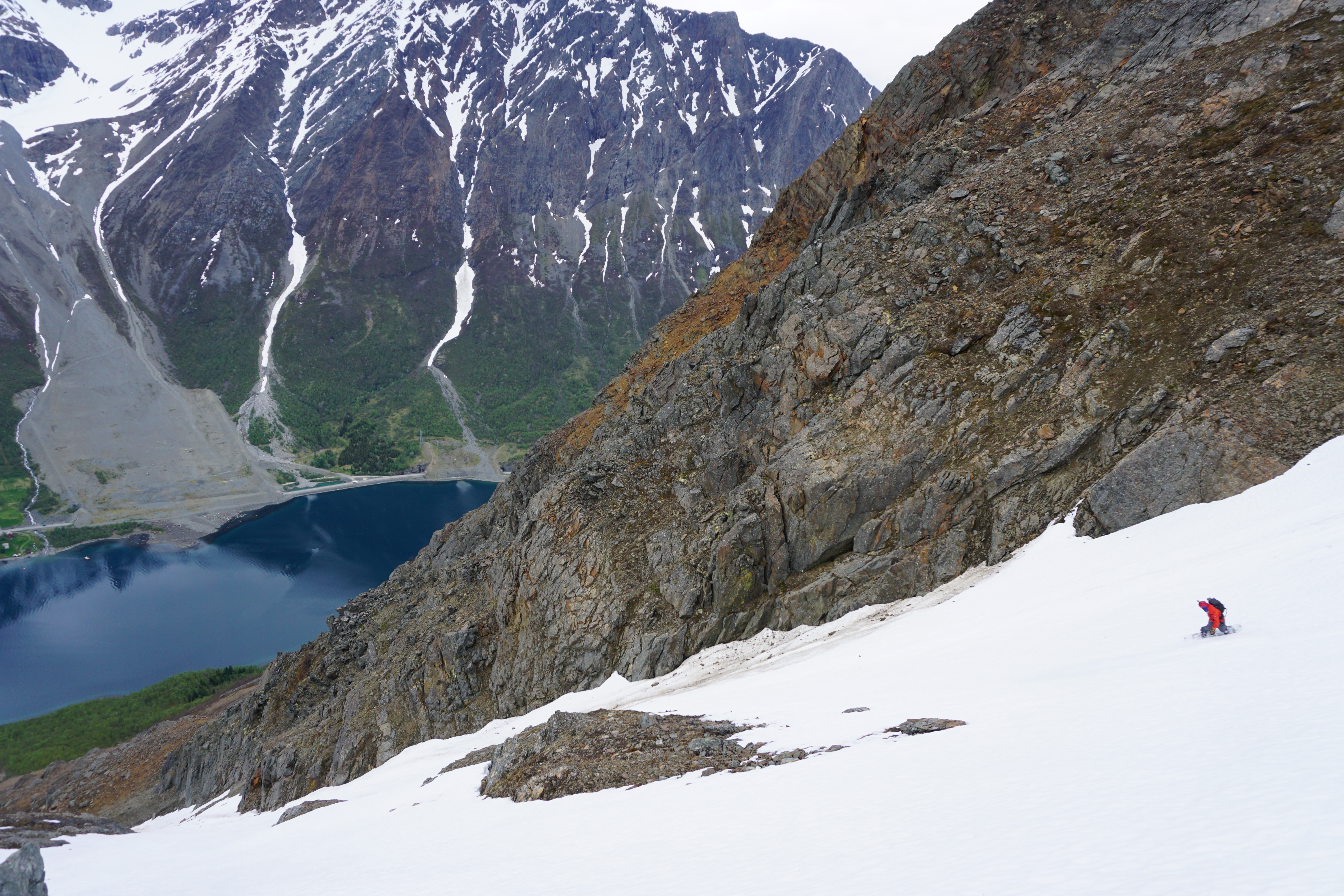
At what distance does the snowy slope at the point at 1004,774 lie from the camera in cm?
619

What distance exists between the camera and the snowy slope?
6.19m

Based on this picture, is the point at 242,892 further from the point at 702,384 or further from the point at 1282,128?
the point at 1282,128

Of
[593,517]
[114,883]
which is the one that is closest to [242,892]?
[114,883]

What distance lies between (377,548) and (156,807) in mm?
58158

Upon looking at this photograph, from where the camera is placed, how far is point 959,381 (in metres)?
22.5

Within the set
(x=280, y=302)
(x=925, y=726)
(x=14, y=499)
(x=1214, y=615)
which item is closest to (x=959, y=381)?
(x=1214, y=615)

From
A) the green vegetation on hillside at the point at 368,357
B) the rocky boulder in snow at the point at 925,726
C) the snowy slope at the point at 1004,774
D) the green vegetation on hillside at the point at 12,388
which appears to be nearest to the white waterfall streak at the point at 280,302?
the green vegetation on hillside at the point at 368,357

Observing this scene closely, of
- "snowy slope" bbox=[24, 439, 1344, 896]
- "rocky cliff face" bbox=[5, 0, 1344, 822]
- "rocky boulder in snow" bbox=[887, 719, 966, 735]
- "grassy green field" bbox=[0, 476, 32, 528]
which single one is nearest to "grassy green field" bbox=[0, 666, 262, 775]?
"rocky cliff face" bbox=[5, 0, 1344, 822]

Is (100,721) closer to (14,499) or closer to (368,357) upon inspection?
(14,499)

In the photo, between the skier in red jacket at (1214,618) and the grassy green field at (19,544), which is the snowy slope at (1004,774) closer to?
the skier in red jacket at (1214,618)

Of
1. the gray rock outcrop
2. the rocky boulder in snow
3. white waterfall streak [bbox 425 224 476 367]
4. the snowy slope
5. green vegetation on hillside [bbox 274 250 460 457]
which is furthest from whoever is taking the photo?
white waterfall streak [bbox 425 224 476 367]

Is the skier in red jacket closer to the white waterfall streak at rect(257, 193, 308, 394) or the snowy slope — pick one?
the snowy slope

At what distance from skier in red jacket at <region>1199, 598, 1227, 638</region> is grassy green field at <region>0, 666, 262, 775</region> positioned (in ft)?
222

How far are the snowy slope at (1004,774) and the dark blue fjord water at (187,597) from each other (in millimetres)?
60201
